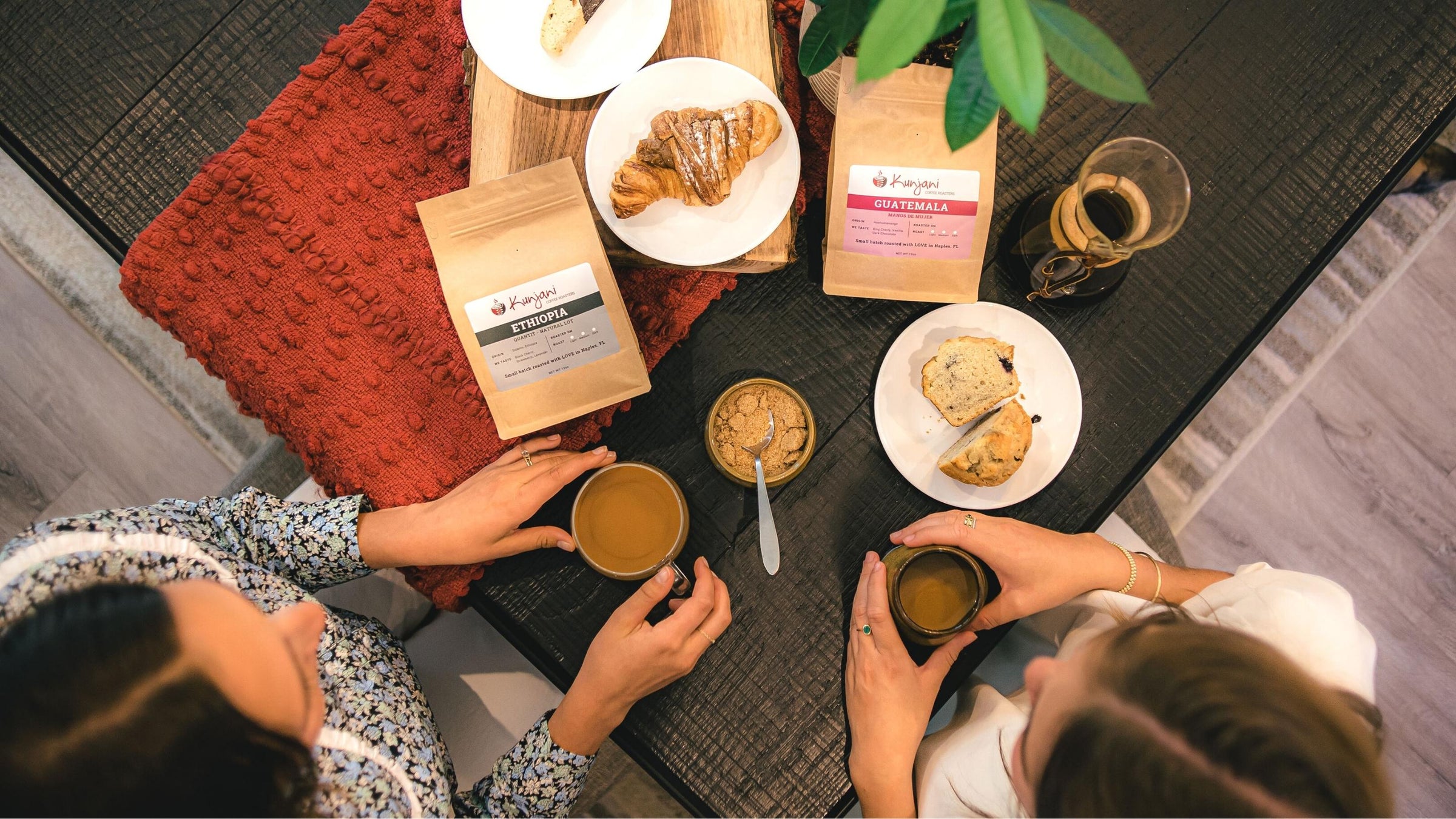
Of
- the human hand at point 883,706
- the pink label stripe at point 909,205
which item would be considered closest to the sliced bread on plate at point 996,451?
the human hand at point 883,706

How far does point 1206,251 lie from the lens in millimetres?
1200

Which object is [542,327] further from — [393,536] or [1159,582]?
[1159,582]

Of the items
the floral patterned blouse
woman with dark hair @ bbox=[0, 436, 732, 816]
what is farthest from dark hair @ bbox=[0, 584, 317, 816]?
the floral patterned blouse

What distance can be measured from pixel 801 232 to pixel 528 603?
0.77 m

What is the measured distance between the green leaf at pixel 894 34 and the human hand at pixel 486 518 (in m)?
0.73

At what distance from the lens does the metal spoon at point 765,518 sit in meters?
1.10

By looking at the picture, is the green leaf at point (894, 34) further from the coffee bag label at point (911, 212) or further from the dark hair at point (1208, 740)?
the dark hair at point (1208, 740)

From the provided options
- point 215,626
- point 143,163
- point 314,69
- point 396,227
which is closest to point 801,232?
point 396,227

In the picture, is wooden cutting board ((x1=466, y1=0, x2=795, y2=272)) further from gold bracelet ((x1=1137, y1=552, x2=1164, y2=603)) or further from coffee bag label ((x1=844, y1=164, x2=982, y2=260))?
gold bracelet ((x1=1137, y1=552, x2=1164, y2=603))

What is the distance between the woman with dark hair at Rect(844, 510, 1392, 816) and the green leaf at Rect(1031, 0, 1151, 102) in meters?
0.64

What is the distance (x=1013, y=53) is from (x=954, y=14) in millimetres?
153

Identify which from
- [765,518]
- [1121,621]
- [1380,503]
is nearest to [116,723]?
[765,518]

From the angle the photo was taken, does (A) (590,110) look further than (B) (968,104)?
Yes

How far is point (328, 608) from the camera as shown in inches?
47.0
